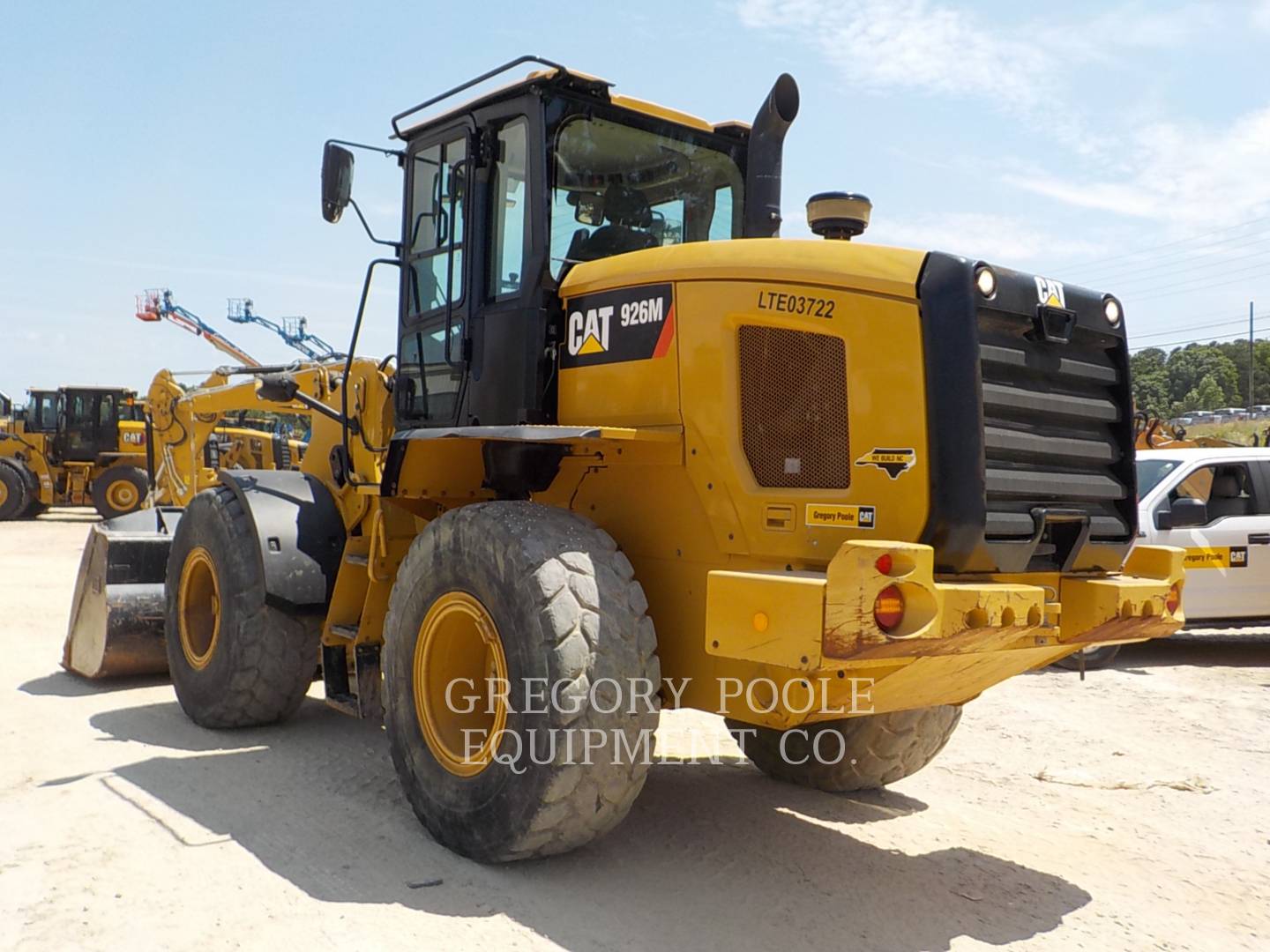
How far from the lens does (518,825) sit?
4.16 metres

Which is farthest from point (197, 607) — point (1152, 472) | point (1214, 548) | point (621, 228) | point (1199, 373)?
point (1199, 373)

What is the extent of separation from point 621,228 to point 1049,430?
6.83 feet

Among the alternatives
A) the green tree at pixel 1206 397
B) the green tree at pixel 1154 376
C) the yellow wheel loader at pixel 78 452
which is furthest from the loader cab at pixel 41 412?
the green tree at pixel 1206 397

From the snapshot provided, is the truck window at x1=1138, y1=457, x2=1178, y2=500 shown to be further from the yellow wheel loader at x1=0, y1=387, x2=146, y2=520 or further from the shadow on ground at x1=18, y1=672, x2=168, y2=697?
the yellow wheel loader at x1=0, y1=387, x2=146, y2=520

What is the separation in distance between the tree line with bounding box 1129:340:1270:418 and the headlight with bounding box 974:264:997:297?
192ft

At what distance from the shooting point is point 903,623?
146 inches

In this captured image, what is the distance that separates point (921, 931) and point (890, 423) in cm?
175

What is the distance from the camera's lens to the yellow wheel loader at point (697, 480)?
13.1 feet

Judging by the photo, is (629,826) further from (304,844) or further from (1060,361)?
(1060,361)

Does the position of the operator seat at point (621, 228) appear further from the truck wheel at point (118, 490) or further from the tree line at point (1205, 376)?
the tree line at point (1205, 376)

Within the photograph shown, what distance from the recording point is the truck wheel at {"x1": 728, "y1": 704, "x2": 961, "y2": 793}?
17.8 ft

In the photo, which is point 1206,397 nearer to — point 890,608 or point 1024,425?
point 1024,425

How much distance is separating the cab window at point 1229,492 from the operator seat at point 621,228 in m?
6.83

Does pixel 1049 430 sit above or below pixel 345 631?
above
